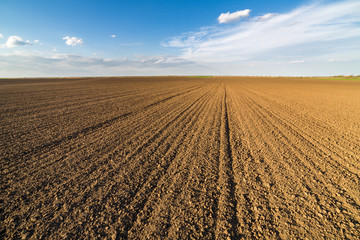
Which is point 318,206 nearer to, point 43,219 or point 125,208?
point 125,208

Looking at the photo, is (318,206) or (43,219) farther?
(318,206)

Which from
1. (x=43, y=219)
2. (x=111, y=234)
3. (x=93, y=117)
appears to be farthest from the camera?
(x=93, y=117)

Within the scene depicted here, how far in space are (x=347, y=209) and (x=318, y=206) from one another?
44cm

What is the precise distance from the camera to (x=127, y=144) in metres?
5.10

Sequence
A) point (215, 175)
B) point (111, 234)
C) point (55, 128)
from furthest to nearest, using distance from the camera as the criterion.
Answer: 1. point (55, 128)
2. point (215, 175)
3. point (111, 234)

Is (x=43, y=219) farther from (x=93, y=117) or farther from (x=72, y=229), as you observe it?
(x=93, y=117)

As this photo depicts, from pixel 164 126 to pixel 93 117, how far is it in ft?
13.3

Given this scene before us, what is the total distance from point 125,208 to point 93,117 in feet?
22.4

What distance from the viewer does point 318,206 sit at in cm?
268

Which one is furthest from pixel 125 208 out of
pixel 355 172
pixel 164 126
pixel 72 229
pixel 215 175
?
pixel 355 172

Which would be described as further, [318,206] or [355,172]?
[355,172]

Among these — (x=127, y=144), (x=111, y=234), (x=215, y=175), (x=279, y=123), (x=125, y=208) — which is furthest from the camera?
(x=279, y=123)

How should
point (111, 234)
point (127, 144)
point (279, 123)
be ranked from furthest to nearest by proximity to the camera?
point (279, 123)
point (127, 144)
point (111, 234)

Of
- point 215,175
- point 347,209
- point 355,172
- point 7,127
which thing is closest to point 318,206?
point 347,209
